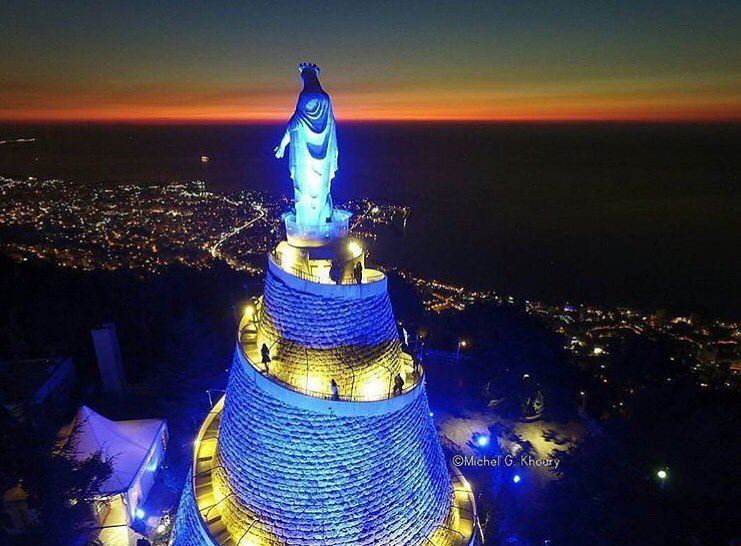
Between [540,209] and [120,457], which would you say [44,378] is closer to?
[120,457]

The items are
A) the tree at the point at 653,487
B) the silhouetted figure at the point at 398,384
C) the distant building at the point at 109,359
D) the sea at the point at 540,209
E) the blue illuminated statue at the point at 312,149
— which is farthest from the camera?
the sea at the point at 540,209

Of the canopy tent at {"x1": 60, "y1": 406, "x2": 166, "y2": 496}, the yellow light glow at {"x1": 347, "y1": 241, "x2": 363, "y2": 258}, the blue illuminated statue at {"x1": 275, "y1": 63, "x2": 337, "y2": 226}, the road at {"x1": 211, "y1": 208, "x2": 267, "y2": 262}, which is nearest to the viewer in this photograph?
the blue illuminated statue at {"x1": 275, "y1": 63, "x2": 337, "y2": 226}

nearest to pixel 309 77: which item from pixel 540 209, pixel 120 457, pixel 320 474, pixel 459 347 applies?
pixel 320 474

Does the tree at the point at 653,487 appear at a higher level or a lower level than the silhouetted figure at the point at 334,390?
lower

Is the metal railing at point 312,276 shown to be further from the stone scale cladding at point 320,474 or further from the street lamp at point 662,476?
the street lamp at point 662,476

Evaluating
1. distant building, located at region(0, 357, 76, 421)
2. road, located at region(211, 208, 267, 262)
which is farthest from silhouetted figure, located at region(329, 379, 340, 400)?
road, located at region(211, 208, 267, 262)

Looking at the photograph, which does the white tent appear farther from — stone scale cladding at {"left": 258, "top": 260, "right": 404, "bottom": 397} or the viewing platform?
stone scale cladding at {"left": 258, "top": 260, "right": 404, "bottom": 397}

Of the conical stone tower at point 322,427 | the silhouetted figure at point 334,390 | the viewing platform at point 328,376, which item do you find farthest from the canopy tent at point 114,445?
the silhouetted figure at point 334,390
